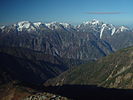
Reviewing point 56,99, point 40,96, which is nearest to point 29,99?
point 40,96

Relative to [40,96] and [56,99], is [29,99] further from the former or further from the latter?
[56,99]
